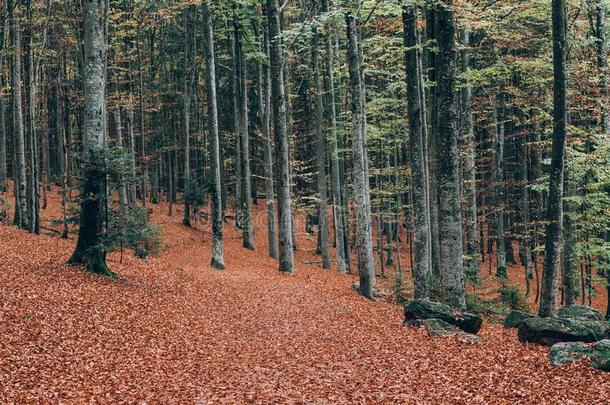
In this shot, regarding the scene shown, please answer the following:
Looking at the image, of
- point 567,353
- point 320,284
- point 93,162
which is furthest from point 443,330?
point 93,162

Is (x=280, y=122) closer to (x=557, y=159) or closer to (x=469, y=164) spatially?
(x=469, y=164)

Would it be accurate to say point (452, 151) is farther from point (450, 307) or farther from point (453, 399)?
point (453, 399)

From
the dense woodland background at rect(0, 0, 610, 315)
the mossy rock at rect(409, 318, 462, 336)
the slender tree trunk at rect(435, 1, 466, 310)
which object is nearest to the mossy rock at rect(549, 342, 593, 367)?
the mossy rock at rect(409, 318, 462, 336)

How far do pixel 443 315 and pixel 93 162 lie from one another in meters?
10.5

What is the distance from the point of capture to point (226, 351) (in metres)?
10.7

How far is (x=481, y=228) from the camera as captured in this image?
3519 cm

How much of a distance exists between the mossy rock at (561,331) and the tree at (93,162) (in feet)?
37.4

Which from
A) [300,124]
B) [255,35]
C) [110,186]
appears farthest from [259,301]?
[300,124]

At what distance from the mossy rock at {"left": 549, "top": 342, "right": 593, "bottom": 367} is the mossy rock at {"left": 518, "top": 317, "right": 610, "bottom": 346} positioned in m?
1.48

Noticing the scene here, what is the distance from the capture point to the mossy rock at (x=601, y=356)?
892 cm

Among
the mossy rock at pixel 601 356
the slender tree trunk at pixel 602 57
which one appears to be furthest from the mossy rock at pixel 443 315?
the slender tree trunk at pixel 602 57

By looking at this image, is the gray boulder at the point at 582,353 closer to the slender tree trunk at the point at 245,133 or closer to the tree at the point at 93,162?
the tree at the point at 93,162

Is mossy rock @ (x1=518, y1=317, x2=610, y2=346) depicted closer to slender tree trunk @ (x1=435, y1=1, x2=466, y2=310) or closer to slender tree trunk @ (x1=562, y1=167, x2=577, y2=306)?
slender tree trunk @ (x1=435, y1=1, x2=466, y2=310)

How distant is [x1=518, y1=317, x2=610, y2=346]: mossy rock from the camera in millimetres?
11211
